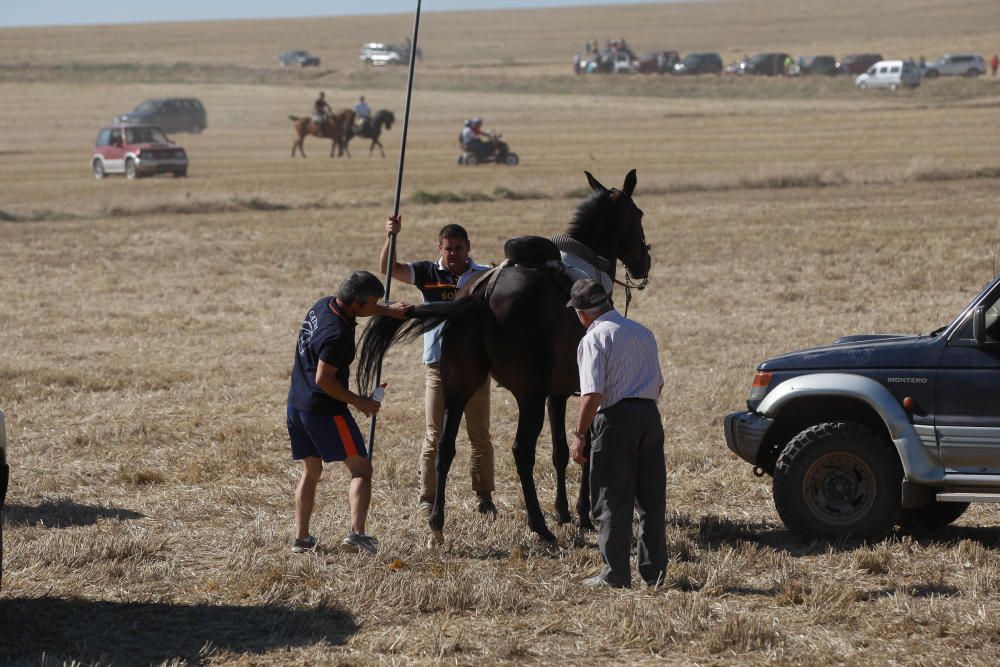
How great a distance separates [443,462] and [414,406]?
14.4 ft

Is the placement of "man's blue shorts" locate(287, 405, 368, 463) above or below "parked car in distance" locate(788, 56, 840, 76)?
below

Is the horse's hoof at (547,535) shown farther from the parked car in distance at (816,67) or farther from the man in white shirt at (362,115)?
the parked car in distance at (816,67)

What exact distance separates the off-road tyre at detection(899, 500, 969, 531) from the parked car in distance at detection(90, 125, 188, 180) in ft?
113

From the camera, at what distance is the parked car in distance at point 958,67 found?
2972 inches

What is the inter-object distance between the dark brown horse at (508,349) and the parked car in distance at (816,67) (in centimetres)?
7763

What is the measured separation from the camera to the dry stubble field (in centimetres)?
654

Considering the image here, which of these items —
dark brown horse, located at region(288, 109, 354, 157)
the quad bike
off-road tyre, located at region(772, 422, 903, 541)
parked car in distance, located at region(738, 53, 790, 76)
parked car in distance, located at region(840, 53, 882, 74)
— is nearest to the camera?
off-road tyre, located at region(772, 422, 903, 541)

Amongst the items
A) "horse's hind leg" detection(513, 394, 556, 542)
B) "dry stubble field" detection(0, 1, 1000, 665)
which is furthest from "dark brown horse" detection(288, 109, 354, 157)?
"horse's hind leg" detection(513, 394, 556, 542)

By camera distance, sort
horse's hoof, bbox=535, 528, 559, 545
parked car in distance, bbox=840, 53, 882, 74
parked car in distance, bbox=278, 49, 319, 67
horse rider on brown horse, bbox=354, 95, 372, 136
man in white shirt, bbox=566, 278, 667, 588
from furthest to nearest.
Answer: parked car in distance, bbox=278, 49, 319, 67, parked car in distance, bbox=840, 53, 882, 74, horse rider on brown horse, bbox=354, 95, 372, 136, horse's hoof, bbox=535, 528, 559, 545, man in white shirt, bbox=566, 278, 667, 588

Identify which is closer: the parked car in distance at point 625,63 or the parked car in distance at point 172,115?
the parked car in distance at point 172,115

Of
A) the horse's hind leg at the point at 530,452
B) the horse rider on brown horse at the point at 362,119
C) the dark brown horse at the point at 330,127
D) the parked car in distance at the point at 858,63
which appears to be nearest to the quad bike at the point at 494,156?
the horse rider on brown horse at the point at 362,119

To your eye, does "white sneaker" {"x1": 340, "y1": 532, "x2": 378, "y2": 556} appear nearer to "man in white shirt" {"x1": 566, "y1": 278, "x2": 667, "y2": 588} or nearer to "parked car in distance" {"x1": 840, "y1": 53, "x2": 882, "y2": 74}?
"man in white shirt" {"x1": 566, "y1": 278, "x2": 667, "y2": 588}

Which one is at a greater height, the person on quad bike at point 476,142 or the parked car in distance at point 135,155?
the person on quad bike at point 476,142

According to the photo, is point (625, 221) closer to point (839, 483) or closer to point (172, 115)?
point (839, 483)
